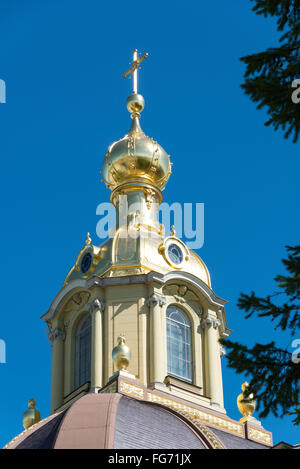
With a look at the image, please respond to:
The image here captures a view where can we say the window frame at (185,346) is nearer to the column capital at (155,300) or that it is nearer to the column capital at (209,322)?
the column capital at (209,322)

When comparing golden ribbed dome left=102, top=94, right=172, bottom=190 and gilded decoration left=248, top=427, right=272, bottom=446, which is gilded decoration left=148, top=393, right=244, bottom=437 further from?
golden ribbed dome left=102, top=94, right=172, bottom=190

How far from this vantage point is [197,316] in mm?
32844

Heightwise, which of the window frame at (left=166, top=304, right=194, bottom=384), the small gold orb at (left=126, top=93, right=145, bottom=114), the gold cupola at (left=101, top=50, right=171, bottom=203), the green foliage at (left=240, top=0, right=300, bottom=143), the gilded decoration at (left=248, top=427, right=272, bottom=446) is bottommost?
the green foliage at (left=240, top=0, right=300, bottom=143)

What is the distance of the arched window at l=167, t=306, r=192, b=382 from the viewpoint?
103 ft

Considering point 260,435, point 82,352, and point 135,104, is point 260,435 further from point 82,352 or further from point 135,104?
point 135,104

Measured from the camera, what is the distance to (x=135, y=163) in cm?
3550

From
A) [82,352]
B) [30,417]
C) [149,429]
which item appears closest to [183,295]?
[82,352]

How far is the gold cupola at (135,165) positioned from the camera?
35.4 m

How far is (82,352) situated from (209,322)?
4.20 m

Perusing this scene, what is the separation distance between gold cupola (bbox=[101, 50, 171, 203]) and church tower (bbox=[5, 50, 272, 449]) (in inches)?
1.4

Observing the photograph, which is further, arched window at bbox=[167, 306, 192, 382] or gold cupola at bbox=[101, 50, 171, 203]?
gold cupola at bbox=[101, 50, 171, 203]

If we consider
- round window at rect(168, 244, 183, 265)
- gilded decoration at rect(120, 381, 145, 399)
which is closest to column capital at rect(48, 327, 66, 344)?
round window at rect(168, 244, 183, 265)

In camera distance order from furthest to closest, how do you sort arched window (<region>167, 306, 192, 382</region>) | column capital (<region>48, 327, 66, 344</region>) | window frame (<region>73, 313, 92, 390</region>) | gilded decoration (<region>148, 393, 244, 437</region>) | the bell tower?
column capital (<region>48, 327, 66, 344</region>) < window frame (<region>73, 313, 92, 390</region>) < arched window (<region>167, 306, 192, 382</region>) < the bell tower < gilded decoration (<region>148, 393, 244, 437</region>)
